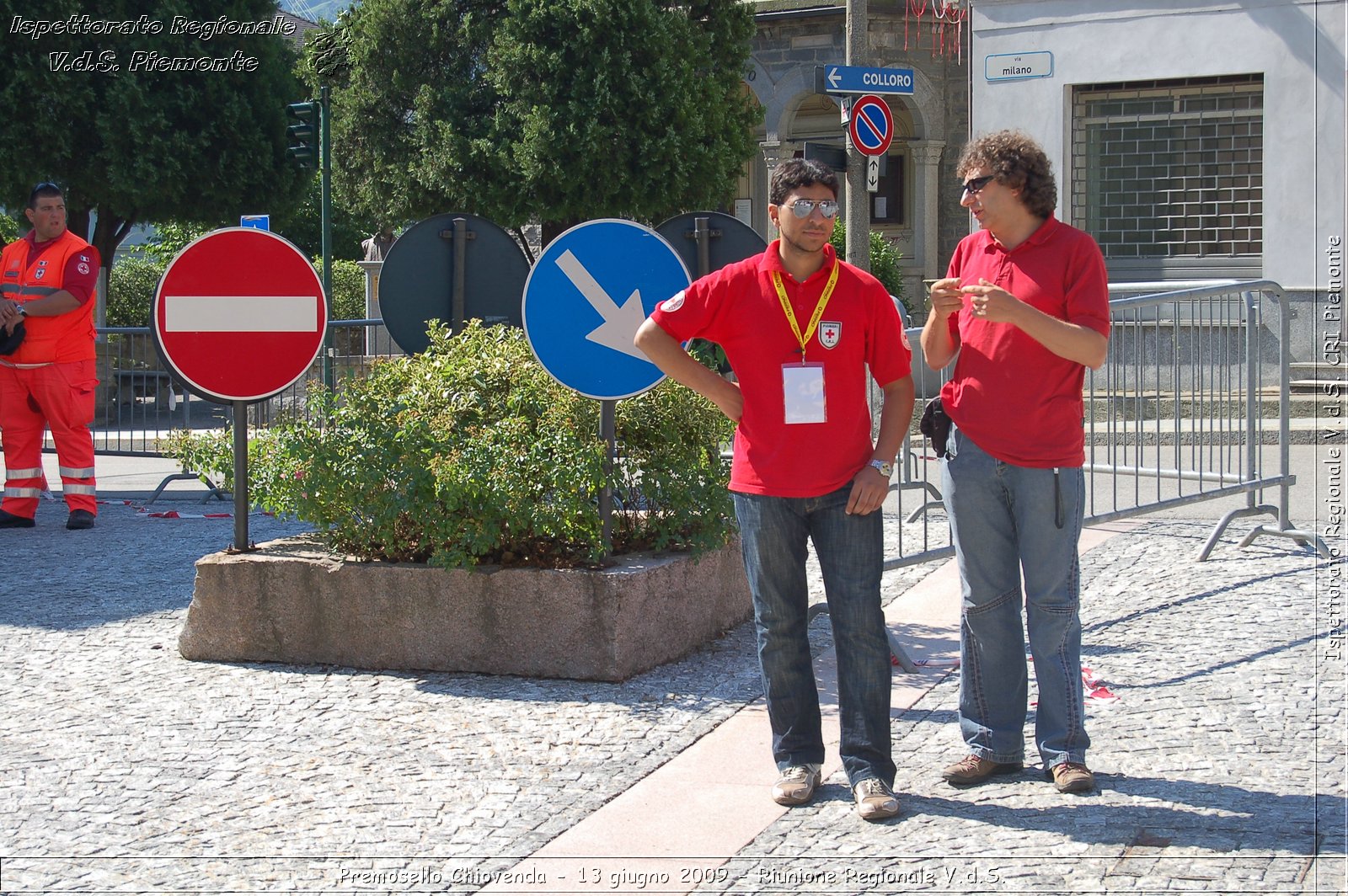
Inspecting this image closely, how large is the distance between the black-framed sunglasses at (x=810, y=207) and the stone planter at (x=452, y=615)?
5.63 ft

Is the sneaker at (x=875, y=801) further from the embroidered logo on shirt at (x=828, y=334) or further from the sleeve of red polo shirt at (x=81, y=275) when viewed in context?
the sleeve of red polo shirt at (x=81, y=275)

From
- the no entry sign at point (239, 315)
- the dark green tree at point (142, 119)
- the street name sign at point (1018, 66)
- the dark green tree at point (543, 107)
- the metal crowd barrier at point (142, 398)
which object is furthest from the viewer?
the dark green tree at point (142, 119)

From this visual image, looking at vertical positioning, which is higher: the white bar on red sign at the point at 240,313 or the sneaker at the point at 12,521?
the white bar on red sign at the point at 240,313

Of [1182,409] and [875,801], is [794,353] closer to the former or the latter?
[875,801]

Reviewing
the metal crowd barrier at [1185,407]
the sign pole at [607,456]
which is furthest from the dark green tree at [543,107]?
the sign pole at [607,456]

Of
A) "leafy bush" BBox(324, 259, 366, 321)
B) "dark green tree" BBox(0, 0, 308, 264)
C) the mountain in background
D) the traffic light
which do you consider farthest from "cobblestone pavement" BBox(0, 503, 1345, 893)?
"leafy bush" BBox(324, 259, 366, 321)

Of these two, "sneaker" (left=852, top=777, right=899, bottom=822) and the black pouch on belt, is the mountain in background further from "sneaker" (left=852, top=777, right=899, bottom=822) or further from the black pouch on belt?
"sneaker" (left=852, top=777, right=899, bottom=822)

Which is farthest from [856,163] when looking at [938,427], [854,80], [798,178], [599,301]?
[798,178]

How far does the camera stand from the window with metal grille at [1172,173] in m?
15.0

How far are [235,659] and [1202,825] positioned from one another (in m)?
3.55

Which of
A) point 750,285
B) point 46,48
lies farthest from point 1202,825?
point 46,48

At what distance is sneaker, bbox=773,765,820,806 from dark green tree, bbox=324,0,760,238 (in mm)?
16136

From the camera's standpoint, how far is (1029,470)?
4.15 metres

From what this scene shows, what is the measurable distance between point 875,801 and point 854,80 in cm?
995
